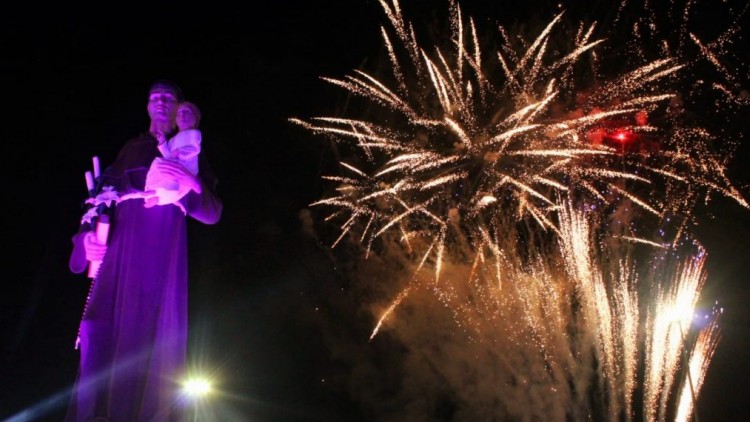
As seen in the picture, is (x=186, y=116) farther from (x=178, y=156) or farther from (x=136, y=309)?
(x=136, y=309)

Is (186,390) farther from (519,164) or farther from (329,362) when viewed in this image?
(329,362)

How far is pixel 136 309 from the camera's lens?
5.10m

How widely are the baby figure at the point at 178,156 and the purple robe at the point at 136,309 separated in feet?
0.33

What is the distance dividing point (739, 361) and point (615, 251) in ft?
28.3

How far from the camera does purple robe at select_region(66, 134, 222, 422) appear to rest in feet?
16.1

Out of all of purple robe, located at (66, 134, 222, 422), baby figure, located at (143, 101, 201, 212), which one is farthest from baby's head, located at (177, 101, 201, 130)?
purple robe, located at (66, 134, 222, 422)

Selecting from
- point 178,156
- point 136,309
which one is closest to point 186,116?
point 178,156

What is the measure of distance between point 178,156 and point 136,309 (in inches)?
47.5

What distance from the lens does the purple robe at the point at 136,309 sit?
4.91 metres

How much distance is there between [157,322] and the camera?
17.0ft

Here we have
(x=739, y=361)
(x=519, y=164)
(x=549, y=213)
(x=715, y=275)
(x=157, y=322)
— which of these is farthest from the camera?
(x=739, y=361)

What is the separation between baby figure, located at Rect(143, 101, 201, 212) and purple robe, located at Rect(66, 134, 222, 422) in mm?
100

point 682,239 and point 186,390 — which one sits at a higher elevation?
point 682,239

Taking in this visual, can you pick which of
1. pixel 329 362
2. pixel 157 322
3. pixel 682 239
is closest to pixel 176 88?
pixel 157 322
